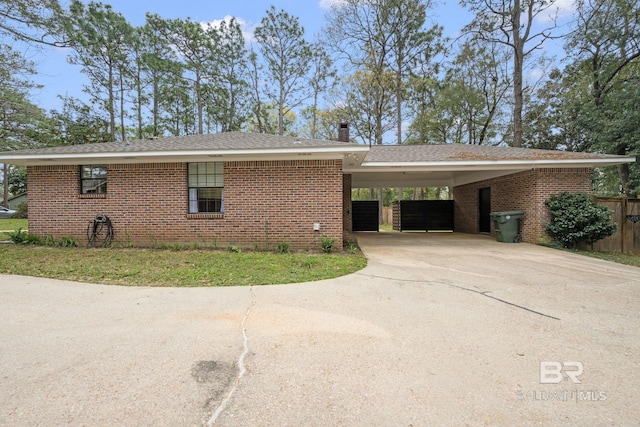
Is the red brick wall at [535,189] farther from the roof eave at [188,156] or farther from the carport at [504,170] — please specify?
the roof eave at [188,156]

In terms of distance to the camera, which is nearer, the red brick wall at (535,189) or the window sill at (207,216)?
the window sill at (207,216)

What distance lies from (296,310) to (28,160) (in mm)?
9861

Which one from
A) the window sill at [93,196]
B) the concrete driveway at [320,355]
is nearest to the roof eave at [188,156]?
the window sill at [93,196]

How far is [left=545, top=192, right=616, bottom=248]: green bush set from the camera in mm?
8648

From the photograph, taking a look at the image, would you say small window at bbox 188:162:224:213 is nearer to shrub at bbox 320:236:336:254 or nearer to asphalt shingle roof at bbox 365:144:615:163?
shrub at bbox 320:236:336:254

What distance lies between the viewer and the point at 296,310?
3820 millimetres

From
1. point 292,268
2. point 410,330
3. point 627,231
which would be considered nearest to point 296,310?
point 410,330

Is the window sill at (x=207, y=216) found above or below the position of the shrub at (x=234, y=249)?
above

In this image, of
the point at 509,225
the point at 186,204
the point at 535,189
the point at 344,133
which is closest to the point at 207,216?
the point at 186,204

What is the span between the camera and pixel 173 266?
244 inches

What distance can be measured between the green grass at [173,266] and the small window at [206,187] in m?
1.46

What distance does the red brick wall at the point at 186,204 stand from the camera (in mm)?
8312

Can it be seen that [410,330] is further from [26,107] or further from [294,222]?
[26,107]

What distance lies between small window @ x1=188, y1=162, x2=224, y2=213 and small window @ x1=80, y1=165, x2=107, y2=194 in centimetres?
279
